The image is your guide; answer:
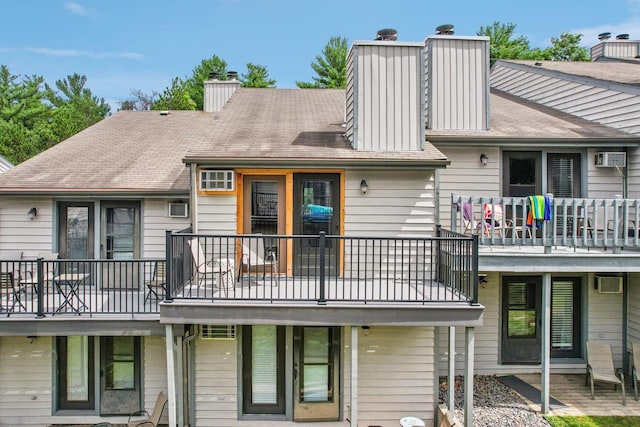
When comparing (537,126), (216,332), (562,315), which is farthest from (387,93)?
(562,315)

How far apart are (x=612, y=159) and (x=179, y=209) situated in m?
8.87

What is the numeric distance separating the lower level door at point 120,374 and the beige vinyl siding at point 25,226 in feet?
7.77

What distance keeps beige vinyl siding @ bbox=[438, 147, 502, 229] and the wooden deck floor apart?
405 centimetres

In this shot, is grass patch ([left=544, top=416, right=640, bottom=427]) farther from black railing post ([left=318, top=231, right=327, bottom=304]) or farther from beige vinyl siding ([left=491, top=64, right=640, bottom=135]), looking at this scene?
beige vinyl siding ([left=491, top=64, right=640, bottom=135])

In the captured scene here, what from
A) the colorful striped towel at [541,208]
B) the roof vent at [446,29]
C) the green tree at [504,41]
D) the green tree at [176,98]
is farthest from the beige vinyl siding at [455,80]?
the green tree at [504,41]

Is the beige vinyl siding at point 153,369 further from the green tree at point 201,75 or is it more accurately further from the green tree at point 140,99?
the green tree at point 140,99

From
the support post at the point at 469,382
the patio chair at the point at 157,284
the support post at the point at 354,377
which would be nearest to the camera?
the support post at the point at 354,377

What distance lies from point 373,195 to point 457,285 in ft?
7.02

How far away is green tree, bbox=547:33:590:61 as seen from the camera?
3109cm

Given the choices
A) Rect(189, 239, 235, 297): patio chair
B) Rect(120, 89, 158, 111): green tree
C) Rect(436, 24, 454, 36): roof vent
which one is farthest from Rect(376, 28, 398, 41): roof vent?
Rect(120, 89, 158, 111): green tree

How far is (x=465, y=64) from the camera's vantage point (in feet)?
34.4

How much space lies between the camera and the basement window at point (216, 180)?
25.9 feet

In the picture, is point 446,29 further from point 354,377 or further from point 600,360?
point 354,377

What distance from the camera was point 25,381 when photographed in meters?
8.16
